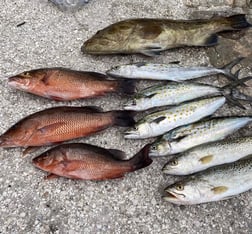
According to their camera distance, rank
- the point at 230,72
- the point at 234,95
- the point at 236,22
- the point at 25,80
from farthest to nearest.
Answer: the point at 236,22 < the point at 230,72 < the point at 234,95 < the point at 25,80

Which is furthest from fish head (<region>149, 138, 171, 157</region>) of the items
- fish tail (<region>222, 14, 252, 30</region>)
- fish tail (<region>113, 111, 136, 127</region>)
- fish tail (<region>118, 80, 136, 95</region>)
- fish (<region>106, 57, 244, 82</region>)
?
fish tail (<region>222, 14, 252, 30</region>)

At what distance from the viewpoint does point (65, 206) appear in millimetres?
2592

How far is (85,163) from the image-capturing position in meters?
2.63

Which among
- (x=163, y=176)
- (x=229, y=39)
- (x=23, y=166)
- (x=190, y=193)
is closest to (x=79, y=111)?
(x=23, y=166)

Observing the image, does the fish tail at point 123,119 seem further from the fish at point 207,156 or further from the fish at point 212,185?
the fish at point 212,185

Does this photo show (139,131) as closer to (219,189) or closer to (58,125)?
(58,125)

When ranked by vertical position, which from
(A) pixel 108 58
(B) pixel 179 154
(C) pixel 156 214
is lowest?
(C) pixel 156 214

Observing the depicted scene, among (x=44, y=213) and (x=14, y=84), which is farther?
(x=14, y=84)

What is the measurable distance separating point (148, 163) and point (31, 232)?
809mm

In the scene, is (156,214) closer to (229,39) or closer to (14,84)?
(14,84)

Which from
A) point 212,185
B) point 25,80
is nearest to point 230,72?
point 212,185

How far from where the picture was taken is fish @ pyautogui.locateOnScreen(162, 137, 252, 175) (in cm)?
269

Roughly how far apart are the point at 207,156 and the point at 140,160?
1.41 feet

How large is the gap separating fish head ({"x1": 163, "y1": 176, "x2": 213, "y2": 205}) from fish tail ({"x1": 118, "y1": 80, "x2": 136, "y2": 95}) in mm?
868
